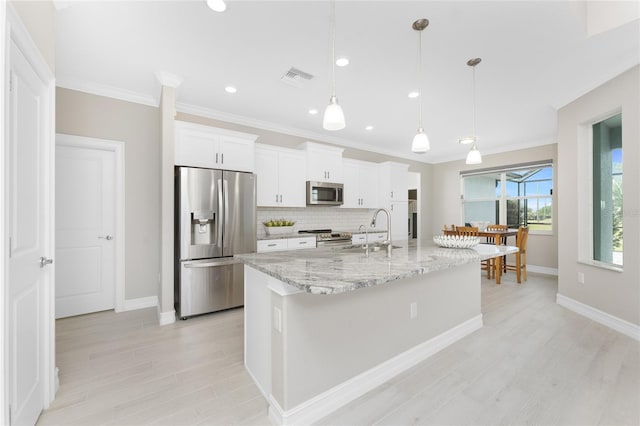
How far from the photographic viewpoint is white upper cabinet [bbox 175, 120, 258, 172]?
3199mm

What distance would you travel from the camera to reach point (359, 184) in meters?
5.34

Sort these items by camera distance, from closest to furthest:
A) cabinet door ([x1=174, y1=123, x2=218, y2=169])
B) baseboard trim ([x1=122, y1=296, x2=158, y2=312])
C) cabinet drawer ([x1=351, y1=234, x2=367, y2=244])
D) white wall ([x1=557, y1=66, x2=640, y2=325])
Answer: white wall ([x1=557, y1=66, x2=640, y2=325]), cabinet door ([x1=174, y1=123, x2=218, y2=169]), baseboard trim ([x1=122, y1=296, x2=158, y2=312]), cabinet drawer ([x1=351, y1=234, x2=367, y2=244])

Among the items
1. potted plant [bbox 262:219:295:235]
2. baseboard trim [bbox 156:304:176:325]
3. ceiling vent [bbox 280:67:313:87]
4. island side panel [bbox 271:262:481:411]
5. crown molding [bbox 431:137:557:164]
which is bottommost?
baseboard trim [bbox 156:304:176:325]

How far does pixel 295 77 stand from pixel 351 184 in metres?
2.58

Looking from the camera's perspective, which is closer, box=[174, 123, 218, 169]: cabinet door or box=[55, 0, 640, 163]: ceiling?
box=[55, 0, 640, 163]: ceiling

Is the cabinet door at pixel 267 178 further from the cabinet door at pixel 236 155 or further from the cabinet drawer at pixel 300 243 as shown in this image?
the cabinet drawer at pixel 300 243

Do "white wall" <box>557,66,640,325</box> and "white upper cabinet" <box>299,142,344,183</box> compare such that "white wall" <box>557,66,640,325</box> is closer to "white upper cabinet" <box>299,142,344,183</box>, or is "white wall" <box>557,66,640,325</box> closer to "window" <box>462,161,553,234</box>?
"window" <box>462,161,553,234</box>

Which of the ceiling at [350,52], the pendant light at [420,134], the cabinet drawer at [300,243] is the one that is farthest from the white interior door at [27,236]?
the cabinet drawer at [300,243]

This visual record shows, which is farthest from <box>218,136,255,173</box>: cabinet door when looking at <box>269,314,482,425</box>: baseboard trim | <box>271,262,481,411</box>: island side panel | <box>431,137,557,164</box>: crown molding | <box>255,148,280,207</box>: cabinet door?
<box>431,137,557,164</box>: crown molding

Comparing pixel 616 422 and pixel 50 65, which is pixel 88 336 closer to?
pixel 50 65

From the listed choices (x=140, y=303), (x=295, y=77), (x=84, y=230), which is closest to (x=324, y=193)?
(x=295, y=77)

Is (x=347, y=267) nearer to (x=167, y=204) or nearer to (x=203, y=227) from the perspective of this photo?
(x=203, y=227)

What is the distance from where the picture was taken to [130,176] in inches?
131

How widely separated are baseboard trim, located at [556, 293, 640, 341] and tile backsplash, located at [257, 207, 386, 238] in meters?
2.85
